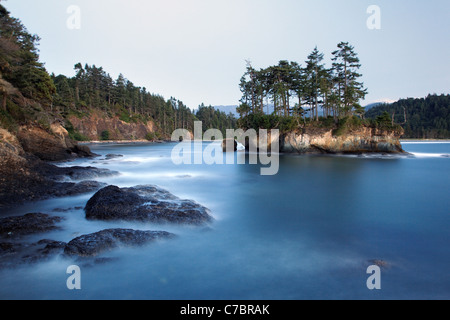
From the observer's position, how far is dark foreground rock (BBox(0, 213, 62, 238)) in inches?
244

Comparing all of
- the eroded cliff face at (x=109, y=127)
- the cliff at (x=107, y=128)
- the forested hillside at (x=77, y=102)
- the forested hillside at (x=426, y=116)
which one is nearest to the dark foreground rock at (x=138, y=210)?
the forested hillside at (x=77, y=102)

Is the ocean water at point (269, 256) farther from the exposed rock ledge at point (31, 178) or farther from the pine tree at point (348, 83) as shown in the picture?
the pine tree at point (348, 83)

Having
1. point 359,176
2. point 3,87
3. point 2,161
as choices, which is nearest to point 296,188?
point 359,176

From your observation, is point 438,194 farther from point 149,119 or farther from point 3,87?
point 149,119

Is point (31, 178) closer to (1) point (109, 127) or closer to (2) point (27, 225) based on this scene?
(2) point (27, 225)

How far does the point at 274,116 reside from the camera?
116 feet

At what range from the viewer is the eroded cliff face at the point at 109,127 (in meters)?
65.1

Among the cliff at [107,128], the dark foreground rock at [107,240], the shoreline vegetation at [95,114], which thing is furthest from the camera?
the cliff at [107,128]

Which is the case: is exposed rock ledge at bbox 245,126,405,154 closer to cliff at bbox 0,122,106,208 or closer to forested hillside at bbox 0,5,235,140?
cliff at bbox 0,122,106,208

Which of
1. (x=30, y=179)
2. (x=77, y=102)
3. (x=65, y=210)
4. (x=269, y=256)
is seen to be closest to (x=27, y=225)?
(x=65, y=210)

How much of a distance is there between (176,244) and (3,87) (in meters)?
17.7

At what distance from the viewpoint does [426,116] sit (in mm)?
120875

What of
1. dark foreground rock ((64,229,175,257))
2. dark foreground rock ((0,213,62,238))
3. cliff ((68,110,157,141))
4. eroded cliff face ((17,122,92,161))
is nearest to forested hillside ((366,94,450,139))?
cliff ((68,110,157,141))

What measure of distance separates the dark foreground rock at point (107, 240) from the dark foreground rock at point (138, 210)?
1.13 meters
